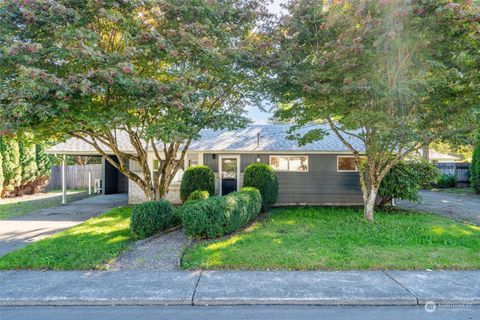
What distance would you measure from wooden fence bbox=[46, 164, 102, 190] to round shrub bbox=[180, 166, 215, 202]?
10.3m

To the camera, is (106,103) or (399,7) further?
(106,103)

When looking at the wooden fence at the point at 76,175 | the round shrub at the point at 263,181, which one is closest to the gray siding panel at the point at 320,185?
the round shrub at the point at 263,181

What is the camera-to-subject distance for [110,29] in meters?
6.67

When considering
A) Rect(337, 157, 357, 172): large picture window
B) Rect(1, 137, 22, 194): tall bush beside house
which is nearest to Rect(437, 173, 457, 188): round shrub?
Rect(337, 157, 357, 172): large picture window

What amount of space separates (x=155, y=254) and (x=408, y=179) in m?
9.08

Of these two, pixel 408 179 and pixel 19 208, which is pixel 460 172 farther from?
pixel 19 208

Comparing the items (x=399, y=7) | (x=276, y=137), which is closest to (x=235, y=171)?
(x=276, y=137)

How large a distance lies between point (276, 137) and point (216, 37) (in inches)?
277

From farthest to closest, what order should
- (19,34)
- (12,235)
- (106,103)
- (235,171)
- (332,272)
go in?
(235,171) → (12,235) → (106,103) → (19,34) → (332,272)

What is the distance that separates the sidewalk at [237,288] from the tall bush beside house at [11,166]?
39.6ft

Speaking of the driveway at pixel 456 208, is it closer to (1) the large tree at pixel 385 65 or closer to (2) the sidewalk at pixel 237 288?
(1) the large tree at pixel 385 65

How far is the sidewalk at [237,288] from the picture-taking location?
3941 mm

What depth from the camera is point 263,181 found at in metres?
10.2

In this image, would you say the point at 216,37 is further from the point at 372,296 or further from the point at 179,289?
the point at 372,296
